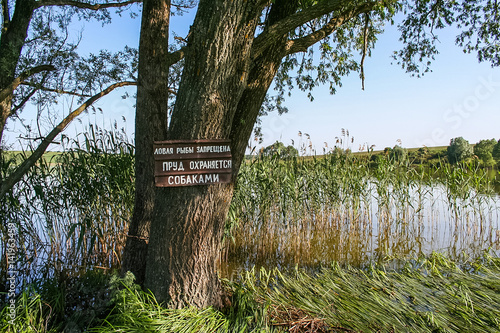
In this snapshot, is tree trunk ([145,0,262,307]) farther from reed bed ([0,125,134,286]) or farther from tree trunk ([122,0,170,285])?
reed bed ([0,125,134,286])

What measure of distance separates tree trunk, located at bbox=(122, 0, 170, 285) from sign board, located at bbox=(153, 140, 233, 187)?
0.42m

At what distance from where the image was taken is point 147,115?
2941 mm

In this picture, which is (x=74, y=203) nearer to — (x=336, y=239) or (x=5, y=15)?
(x=5, y=15)

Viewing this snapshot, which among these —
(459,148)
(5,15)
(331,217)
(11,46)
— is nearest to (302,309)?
(331,217)

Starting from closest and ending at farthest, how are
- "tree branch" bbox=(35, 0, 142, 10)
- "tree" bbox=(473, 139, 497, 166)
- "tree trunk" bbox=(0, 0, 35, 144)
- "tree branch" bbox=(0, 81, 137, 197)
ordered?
1. "tree branch" bbox=(0, 81, 137, 197)
2. "tree trunk" bbox=(0, 0, 35, 144)
3. "tree branch" bbox=(35, 0, 142, 10)
4. "tree" bbox=(473, 139, 497, 166)

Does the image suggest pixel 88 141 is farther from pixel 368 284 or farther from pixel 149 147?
pixel 368 284

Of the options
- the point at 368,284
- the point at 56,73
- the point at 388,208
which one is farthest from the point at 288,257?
the point at 56,73

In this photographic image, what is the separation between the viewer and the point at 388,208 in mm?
6316

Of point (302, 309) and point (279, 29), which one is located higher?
point (279, 29)

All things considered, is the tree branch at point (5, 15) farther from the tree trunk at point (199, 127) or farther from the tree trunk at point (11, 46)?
the tree trunk at point (199, 127)

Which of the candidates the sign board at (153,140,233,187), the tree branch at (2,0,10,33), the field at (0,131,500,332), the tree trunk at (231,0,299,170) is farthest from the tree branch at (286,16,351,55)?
the tree branch at (2,0,10,33)

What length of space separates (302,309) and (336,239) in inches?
124

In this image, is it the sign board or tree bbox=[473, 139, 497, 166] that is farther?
tree bbox=[473, 139, 497, 166]

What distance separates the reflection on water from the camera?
17.3ft
